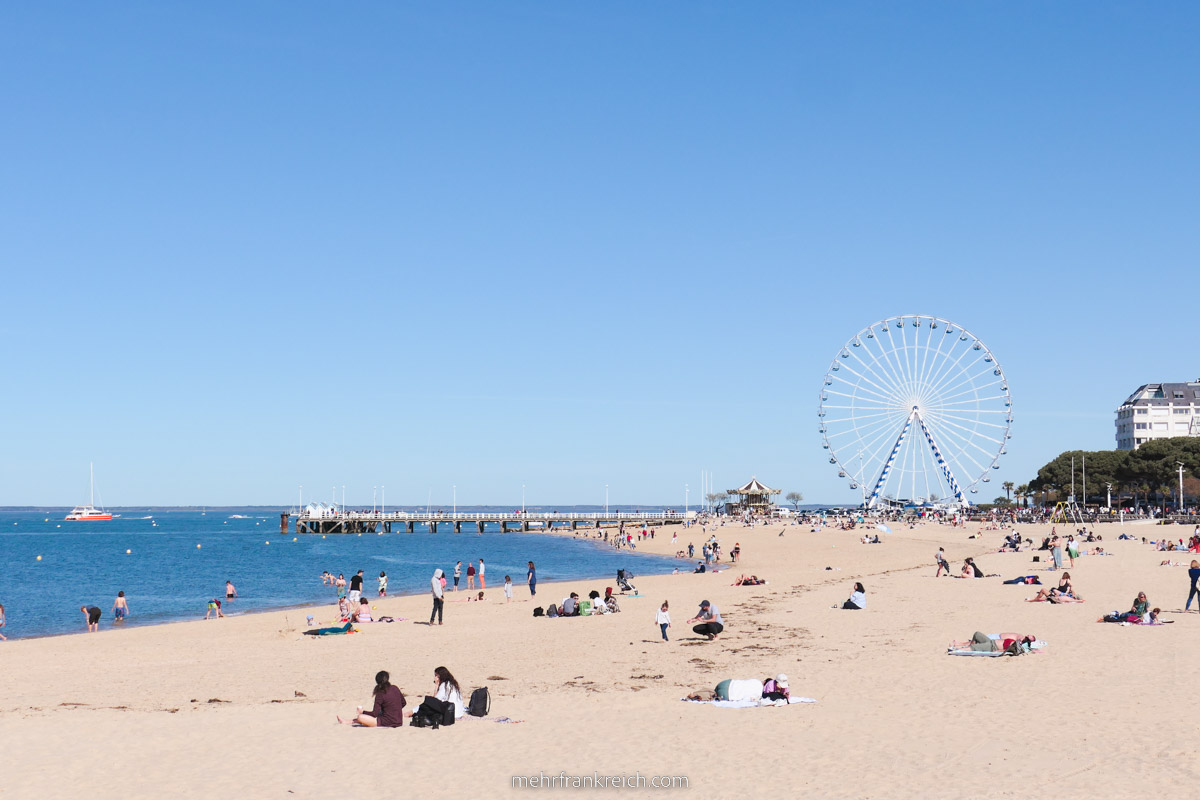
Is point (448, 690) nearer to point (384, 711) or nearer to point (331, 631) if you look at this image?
point (384, 711)

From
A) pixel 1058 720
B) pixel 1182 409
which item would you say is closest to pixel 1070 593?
pixel 1058 720

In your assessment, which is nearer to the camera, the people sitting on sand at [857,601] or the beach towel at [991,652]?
the beach towel at [991,652]

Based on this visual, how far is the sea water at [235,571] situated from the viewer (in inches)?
1459

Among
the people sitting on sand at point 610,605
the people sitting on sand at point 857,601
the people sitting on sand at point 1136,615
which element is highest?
the people sitting on sand at point 1136,615

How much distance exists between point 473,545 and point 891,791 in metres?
82.6

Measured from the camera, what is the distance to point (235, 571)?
59.9 metres

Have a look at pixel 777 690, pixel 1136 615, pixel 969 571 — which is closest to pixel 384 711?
pixel 777 690

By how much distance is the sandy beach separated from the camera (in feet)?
32.8

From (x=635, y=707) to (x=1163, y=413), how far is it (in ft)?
450

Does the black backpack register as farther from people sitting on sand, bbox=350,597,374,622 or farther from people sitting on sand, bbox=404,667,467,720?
people sitting on sand, bbox=350,597,374,622

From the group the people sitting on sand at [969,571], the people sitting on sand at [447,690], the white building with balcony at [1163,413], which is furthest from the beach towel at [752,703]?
the white building with balcony at [1163,413]

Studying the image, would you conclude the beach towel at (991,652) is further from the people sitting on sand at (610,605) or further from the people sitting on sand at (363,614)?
the people sitting on sand at (363,614)

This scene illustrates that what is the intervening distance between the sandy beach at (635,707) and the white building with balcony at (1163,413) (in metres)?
118

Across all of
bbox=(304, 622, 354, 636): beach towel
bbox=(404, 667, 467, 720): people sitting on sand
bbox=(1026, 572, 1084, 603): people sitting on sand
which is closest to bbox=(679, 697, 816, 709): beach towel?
bbox=(404, 667, 467, 720): people sitting on sand
